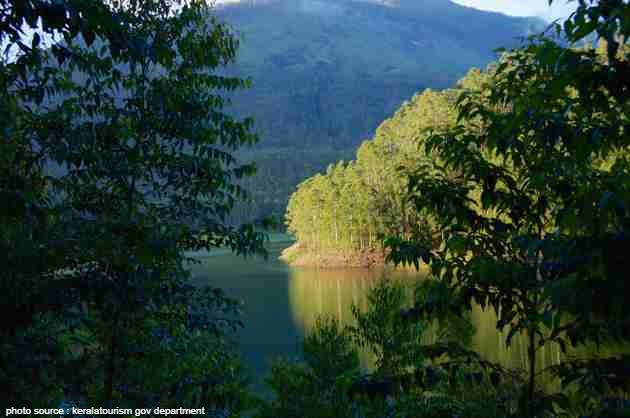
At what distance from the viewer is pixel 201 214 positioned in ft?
20.9

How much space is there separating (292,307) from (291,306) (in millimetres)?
382

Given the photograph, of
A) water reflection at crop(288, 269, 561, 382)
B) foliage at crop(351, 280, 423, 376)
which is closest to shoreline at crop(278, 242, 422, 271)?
water reflection at crop(288, 269, 561, 382)

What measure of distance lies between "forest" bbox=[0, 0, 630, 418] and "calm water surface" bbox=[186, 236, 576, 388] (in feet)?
2.12

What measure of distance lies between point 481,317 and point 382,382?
86.4ft

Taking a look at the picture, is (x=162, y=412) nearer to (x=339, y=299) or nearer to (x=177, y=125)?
(x=177, y=125)

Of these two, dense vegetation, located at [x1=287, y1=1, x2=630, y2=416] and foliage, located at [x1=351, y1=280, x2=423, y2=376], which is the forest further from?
foliage, located at [x1=351, y1=280, x2=423, y2=376]

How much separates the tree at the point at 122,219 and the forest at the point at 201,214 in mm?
24

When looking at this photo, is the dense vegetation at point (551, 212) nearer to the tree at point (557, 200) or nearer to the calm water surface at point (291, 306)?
the tree at point (557, 200)

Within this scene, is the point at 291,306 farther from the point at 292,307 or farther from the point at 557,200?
the point at 557,200

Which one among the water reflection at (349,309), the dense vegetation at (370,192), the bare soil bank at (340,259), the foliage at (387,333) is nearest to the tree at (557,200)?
the water reflection at (349,309)

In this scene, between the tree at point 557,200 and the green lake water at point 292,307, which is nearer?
the tree at point 557,200

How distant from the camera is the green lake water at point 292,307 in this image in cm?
2198

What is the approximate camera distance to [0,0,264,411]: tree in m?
4.71

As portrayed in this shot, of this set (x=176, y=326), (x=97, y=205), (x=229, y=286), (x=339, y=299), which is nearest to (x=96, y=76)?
(x=97, y=205)
